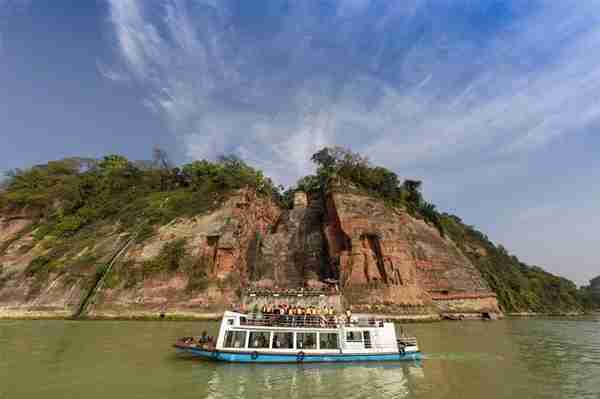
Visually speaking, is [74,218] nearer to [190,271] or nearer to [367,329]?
[190,271]

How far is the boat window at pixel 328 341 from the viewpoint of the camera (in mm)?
19766

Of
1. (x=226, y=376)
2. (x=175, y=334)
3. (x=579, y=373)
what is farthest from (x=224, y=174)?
(x=579, y=373)

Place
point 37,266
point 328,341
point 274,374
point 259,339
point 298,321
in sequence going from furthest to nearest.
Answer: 1. point 37,266
2. point 298,321
3. point 328,341
4. point 259,339
5. point 274,374

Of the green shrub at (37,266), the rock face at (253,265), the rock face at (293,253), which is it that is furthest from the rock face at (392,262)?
the green shrub at (37,266)

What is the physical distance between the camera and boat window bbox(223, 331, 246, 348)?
1914 centimetres

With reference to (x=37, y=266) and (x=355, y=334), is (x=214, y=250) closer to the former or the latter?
(x=37, y=266)

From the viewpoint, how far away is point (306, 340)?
19.8 m

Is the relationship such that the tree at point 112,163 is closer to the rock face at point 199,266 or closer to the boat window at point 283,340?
the rock face at point 199,266

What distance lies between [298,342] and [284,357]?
1.21 m

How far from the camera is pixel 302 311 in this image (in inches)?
840

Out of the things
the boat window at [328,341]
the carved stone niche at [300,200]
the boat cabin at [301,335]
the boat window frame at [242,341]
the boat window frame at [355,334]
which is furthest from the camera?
the carved stone niche at [300,200]

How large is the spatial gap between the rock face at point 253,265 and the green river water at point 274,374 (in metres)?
18.1

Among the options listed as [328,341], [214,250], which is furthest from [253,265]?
[328,341]

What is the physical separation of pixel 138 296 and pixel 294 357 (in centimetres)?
3098
